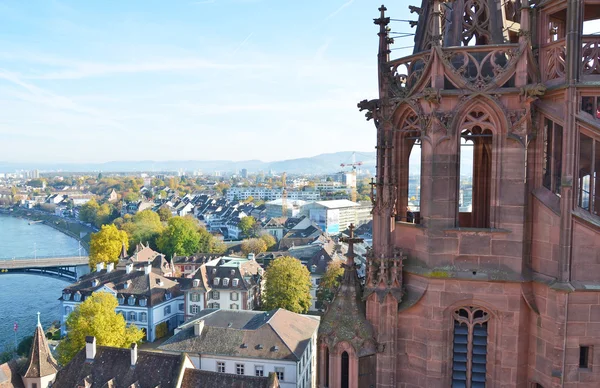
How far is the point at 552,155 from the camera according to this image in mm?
11086

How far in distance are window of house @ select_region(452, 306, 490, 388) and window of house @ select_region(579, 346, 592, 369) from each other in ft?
6.15

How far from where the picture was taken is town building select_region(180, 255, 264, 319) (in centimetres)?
7744

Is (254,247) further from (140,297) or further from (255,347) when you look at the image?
(255,347)

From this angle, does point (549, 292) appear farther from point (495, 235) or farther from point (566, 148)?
point (566, 148)

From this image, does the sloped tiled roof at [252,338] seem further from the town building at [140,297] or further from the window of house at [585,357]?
the window of house at [585,357]

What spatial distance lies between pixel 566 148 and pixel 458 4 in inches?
166

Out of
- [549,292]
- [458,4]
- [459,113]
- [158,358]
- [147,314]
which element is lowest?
[147,314]

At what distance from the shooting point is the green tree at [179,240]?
12469 cm

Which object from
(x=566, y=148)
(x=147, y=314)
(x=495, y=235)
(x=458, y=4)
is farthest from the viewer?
(x=147, y=314)

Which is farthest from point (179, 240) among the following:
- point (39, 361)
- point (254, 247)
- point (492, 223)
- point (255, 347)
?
point (492, 223)

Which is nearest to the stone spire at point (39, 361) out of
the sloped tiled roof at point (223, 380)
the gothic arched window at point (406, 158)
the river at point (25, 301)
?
the sloped tiled roof at point (223, 380)

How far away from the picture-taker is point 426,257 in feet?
38.5

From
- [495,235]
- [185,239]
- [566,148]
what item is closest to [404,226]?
[495,235]

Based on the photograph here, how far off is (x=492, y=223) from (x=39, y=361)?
40675 millimetres
